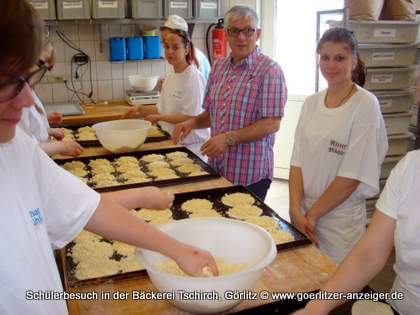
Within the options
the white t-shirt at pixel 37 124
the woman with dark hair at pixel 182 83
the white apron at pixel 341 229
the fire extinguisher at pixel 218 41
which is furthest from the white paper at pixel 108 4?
the white apron at pixel 341 229

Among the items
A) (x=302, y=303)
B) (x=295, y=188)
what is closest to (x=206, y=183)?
(x=295, y=188)

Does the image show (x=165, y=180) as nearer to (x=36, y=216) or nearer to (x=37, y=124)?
(x=37, y=124)

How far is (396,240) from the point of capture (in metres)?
1.09

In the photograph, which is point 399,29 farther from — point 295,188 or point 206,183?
point 206,183

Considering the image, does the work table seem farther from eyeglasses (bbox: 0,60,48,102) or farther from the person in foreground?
eyeglasses (bbox: 0,60,48,102)

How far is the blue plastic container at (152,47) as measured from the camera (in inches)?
155

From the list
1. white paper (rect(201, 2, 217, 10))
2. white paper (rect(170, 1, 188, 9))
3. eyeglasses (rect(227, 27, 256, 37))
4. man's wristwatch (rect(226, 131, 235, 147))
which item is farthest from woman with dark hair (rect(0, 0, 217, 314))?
white paper (rect(201, 2, 217, 10))

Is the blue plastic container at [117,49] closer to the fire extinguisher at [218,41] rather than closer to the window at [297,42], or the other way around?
the fire extinguisher at [218,41]

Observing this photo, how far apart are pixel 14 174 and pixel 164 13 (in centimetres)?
325

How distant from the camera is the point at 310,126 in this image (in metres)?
1.79

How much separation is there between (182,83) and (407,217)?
67.5 inches

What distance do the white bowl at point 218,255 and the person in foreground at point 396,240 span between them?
8.1 inches

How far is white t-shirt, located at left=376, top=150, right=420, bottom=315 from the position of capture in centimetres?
106

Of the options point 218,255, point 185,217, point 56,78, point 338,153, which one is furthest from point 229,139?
point 56,78
